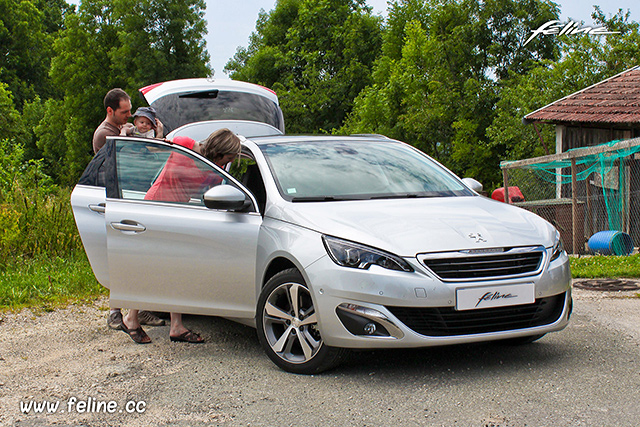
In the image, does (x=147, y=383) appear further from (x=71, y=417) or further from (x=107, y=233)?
(x=107, y=233)

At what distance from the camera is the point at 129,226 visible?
199 inches

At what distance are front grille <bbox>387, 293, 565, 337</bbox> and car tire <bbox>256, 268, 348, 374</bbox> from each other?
20.0 inches

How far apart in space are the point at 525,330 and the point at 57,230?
7627 mm

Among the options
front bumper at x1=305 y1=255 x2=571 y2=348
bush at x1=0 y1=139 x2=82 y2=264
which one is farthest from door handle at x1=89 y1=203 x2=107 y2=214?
bush at x1=0 y1=139 x2=82 y2=264

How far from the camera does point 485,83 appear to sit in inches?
1358

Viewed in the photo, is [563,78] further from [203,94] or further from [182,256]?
[182,256]

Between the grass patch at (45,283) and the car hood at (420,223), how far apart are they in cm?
369

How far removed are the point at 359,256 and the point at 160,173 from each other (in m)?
1.86

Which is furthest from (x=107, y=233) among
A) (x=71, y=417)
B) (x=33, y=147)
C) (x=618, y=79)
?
(x=33, y=147)

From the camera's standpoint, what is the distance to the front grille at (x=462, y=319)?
4.18 m

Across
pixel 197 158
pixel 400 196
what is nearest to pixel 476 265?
pixel 400 196

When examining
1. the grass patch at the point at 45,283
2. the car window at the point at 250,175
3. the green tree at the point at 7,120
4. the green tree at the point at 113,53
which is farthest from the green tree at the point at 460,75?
the car window at the point at 250,175

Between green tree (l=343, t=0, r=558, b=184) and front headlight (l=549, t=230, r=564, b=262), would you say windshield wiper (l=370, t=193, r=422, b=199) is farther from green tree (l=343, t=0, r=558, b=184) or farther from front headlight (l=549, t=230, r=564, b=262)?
green tree (l=343, t=0, r=558, b=184)

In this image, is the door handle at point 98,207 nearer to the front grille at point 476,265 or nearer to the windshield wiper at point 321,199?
the windshield wiper at point 321,199
